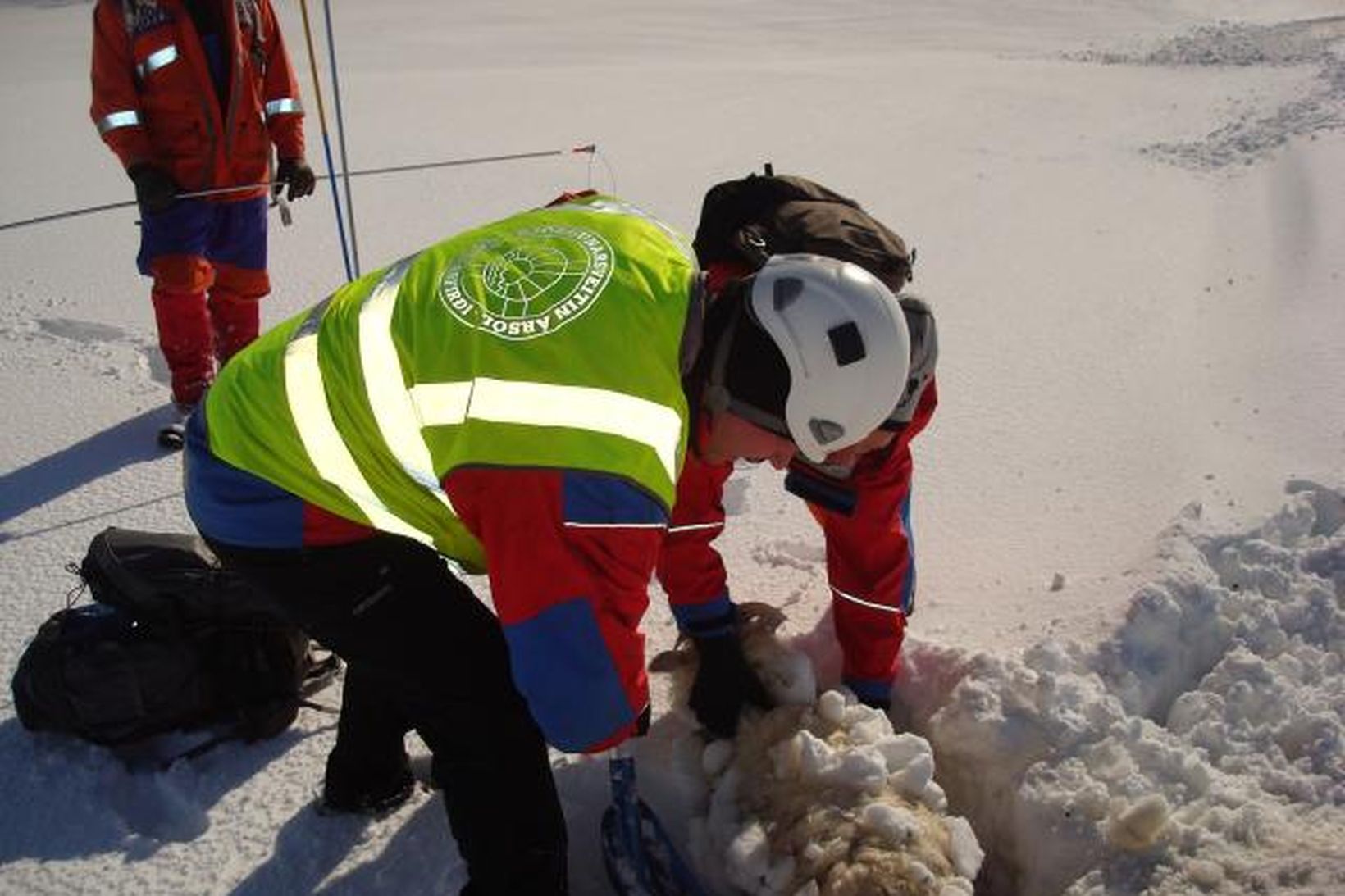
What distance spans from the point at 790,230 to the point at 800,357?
66 cm

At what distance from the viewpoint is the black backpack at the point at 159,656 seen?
2.28 metres

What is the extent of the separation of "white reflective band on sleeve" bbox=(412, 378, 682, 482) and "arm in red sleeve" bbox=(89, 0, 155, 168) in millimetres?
2509

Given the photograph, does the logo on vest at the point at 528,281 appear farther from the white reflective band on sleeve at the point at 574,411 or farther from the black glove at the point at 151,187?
A: the black glove at the point at 151,187

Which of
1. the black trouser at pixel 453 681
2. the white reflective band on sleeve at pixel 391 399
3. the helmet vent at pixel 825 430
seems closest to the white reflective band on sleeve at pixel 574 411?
the white reflective band on sleeve at pixel 391 399

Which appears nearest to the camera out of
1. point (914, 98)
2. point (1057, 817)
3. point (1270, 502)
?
point (1057, 817)

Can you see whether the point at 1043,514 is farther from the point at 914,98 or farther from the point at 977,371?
the point at 914,98

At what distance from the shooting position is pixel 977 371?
3887mm

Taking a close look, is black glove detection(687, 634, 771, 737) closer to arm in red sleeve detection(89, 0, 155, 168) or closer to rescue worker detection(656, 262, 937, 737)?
rescue worker detection(656, 262, 937, 737)

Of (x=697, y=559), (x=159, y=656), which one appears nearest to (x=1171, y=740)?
(x=697, y=559)

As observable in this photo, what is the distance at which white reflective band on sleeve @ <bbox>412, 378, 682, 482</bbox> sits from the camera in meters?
1.43

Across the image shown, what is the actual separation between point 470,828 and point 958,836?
816 millimetres

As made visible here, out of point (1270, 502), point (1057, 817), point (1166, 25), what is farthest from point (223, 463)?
point (1166, 25)

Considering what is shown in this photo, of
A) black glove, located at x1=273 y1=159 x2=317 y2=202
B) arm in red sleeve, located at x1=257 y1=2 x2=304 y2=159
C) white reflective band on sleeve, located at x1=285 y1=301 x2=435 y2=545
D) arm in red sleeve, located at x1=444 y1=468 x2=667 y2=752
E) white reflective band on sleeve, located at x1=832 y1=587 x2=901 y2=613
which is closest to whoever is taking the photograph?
arm in red sleeve, located at x1=444 y1=468 x2=667 y2=752

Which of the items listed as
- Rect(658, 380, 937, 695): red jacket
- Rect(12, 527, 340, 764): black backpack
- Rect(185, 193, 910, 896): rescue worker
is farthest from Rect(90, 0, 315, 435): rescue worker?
Rect(658, 380, 937, 695): red jacket
